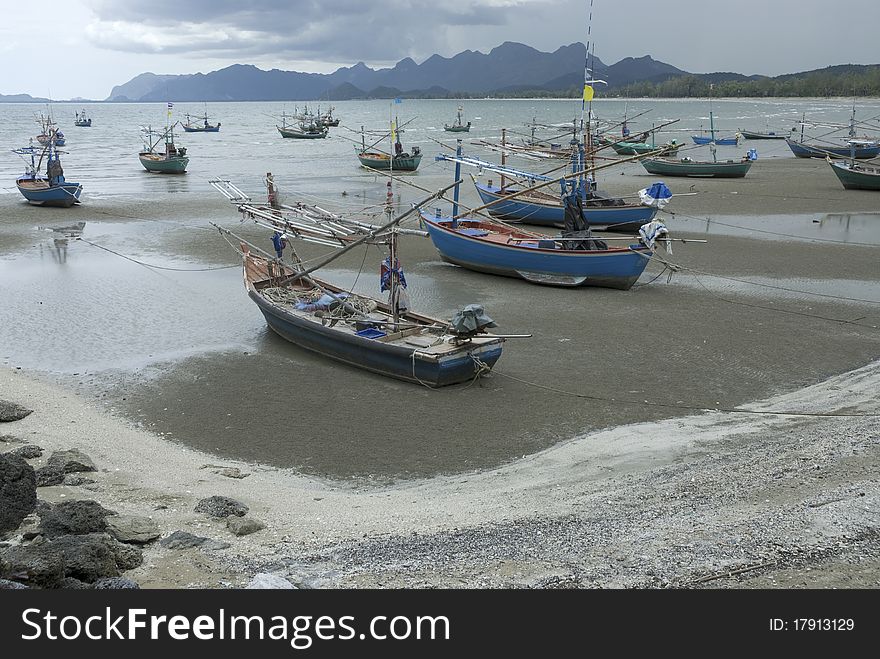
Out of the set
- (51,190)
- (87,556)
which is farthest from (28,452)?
(51,190)

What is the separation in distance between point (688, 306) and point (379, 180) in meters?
33.5

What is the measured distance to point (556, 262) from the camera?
2255cm

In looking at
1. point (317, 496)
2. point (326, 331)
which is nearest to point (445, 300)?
point (326, 331)

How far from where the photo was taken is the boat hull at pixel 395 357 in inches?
584

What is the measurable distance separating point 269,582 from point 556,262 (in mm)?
16280

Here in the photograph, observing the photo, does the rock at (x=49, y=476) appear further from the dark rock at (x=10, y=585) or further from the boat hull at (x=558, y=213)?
the boat hull at (x=558, y=213)

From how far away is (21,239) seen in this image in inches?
1203

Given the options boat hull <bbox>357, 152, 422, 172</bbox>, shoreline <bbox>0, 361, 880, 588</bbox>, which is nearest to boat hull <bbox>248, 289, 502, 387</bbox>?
shoreline <bbox>0, 361, 880, 588</bbox>

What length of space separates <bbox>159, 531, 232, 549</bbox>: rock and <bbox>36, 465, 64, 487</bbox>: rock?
8.64 feet

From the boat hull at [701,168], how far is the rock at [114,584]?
46756mm

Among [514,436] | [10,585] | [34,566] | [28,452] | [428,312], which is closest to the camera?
[10,585]

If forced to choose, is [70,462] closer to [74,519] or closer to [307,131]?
[74,519]

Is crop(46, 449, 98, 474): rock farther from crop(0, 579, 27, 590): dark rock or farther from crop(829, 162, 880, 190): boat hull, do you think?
crop(829, 162, 880, 190): boat hull

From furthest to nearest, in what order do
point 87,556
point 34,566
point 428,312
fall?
1. point 428,312
2. point 87,556
3. point 34,566
